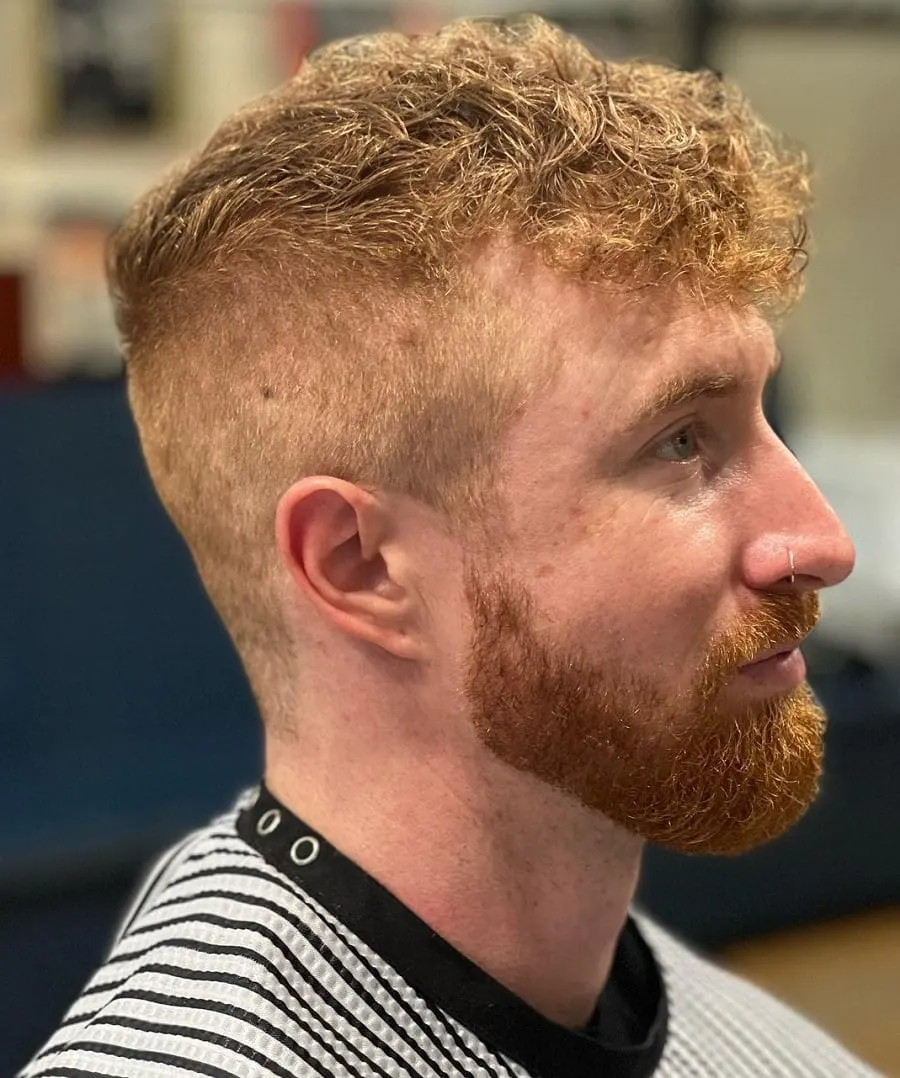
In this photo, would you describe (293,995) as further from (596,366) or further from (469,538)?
(596,366)

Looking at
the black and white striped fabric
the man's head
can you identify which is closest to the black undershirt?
the black and white striped fabric

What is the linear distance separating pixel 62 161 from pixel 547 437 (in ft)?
6.81

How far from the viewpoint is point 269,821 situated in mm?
880

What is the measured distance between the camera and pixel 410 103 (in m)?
0.82

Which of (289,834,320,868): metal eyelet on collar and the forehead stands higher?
the forehead

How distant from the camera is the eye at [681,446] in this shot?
80 centimetres

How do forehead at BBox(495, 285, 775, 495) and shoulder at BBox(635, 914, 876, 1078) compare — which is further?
shoulder at BBox(635, 914, 876, 1078)

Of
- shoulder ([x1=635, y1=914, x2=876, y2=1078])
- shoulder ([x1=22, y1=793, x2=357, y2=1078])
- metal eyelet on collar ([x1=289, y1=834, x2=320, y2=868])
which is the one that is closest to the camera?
shoulder ([x1=22, y1=793, x2=357, y2=1078])

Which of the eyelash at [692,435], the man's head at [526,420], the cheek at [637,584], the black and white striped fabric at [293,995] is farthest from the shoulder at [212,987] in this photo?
the eyelash at [692,435]

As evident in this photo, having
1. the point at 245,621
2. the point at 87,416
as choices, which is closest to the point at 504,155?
the point at 245,621

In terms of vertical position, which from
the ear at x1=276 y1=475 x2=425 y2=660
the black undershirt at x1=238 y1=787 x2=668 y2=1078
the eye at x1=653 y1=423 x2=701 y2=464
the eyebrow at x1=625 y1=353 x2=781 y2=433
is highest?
the eyebrow at x1=625 y1=353 x2=781 y2=433

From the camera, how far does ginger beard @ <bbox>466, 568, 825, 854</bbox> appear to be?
799mm

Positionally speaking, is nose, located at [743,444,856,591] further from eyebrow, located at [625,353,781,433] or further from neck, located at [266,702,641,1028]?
neck, located at [266,702,641,1028]

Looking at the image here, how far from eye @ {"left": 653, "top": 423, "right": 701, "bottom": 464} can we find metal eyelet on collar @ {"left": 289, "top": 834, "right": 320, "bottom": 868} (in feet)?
1.08
